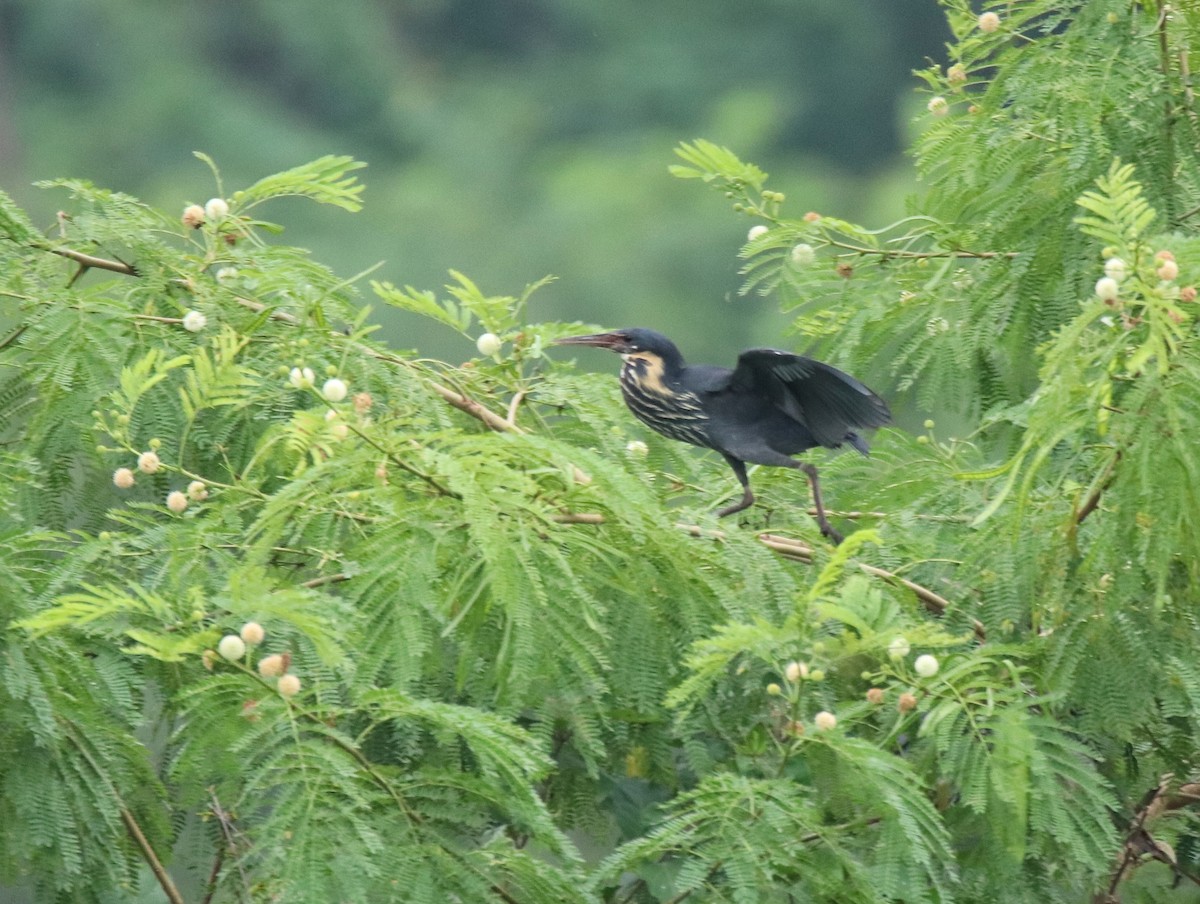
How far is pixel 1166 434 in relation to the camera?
7.09 feet

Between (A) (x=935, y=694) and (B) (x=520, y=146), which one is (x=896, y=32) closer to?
(B) (x=520, y=146)

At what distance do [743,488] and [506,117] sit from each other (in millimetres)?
19548

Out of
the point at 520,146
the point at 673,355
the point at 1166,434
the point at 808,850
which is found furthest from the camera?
the point at 520,146

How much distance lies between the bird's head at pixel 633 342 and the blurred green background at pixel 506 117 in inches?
536

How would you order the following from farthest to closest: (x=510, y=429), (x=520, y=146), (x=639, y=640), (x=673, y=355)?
(x=520, y=146)
(x=673, y=355)
(x=510, y=429)
(x=639, y=640)

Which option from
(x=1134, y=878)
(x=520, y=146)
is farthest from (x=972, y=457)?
(x=520, y=146)

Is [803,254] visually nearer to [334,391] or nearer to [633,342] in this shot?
[633,342]

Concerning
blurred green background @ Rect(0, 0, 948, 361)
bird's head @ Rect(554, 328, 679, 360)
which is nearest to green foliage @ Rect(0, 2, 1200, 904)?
bird's head @ Rect(554, 328, 679, 360)

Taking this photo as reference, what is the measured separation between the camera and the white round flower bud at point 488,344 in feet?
9.48

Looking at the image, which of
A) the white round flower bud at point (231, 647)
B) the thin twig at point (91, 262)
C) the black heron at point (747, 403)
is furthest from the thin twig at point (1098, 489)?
the thin twig at point (91, 262)

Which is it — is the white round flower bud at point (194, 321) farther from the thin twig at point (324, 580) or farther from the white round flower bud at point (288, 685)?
the white round flower bud at point (288, 685)

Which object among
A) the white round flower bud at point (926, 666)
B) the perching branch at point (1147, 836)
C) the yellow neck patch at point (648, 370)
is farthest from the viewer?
the yellow neck patch at point (648, 370)

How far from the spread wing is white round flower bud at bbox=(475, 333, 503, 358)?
0.38 m

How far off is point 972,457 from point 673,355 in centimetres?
52
